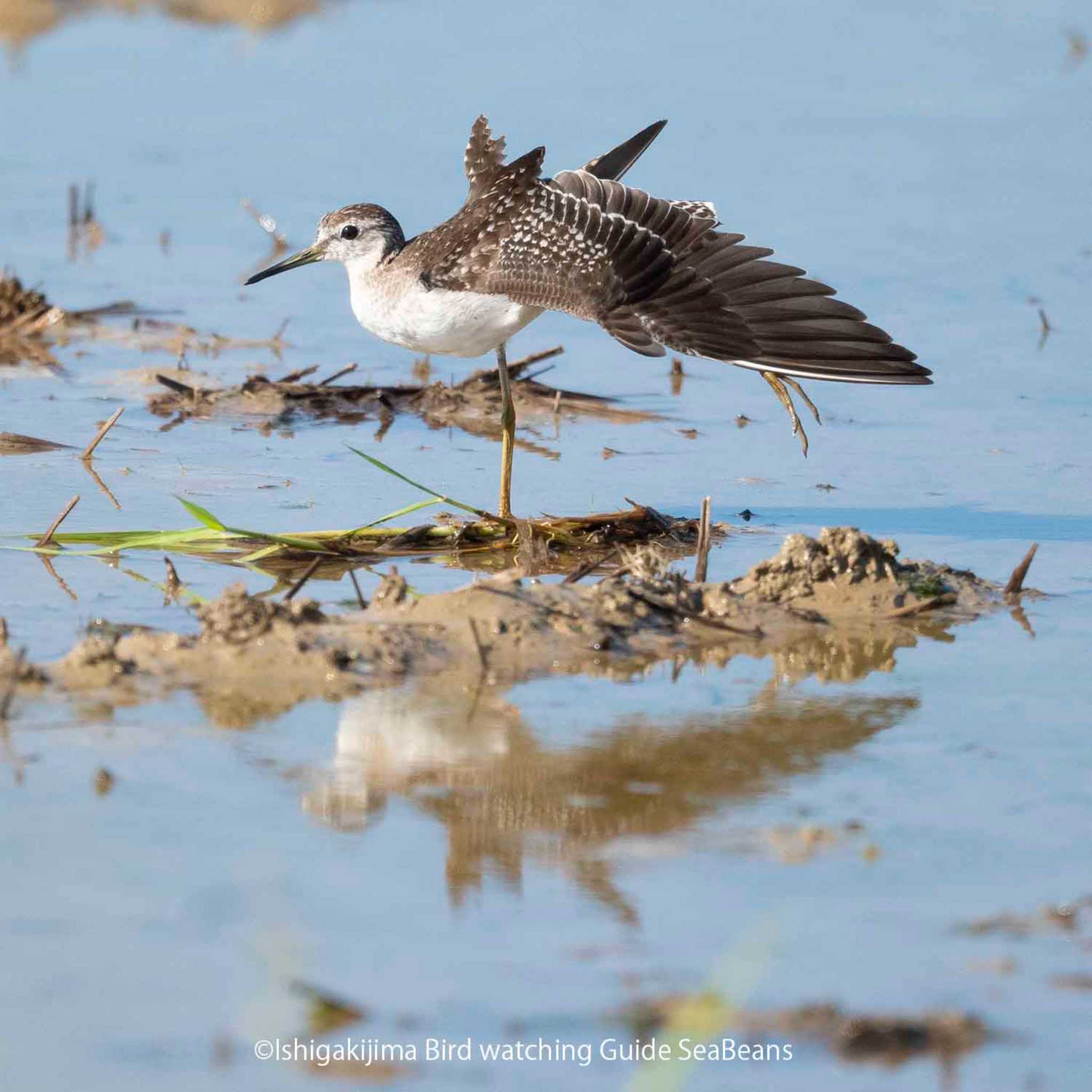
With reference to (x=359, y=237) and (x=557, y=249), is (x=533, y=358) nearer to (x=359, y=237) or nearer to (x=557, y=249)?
(x=359, y=237)

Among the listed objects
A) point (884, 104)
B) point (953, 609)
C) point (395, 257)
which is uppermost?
point (884, 104)

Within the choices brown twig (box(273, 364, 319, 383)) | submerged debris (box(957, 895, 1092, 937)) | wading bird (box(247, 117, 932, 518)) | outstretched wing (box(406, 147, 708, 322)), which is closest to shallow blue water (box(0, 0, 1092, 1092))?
submerged debris (box(957, 895, 1092, 937))

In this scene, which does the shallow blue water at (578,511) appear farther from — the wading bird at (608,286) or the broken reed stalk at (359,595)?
the wading bird at (608,286)

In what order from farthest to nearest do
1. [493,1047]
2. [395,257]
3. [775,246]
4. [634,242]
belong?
1. [775,246]
2. [395,257]
3. [634,242]
4. [493,1047]

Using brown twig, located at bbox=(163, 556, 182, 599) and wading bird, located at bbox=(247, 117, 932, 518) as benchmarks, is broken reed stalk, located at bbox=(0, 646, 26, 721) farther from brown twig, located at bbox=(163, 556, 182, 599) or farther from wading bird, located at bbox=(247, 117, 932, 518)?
wading bird, located at bbox=(247, 117, 932, 518)

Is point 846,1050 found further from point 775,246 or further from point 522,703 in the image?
point 775,246

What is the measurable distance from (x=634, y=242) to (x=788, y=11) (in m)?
9.66

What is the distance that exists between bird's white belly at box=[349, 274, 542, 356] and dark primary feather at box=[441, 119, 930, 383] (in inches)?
2.6

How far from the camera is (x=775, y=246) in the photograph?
10.9 meters

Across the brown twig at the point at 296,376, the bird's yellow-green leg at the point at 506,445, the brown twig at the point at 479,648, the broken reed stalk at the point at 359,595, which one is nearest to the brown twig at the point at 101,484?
the brown twig at the point at 296,376

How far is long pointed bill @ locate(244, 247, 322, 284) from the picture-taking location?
28.1 feet

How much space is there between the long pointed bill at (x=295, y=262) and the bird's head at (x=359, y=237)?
0.03 m

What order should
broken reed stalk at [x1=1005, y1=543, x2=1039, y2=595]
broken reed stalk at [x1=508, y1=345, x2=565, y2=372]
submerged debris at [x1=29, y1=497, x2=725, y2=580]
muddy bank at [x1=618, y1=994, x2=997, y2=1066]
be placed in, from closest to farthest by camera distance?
muddy bank at [x1=618, y1=994, x2=997, y2=1066]
broken reed stalk at [x1=1005, y1=543, x2=1039, y2=595]
submerged debris at [x1=29, y1=497, x2=725, y2=580]
broken reed stalk at [x1=508, y1=345, x2=565, y2=372]

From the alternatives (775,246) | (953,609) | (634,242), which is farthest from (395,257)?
(775,246)
